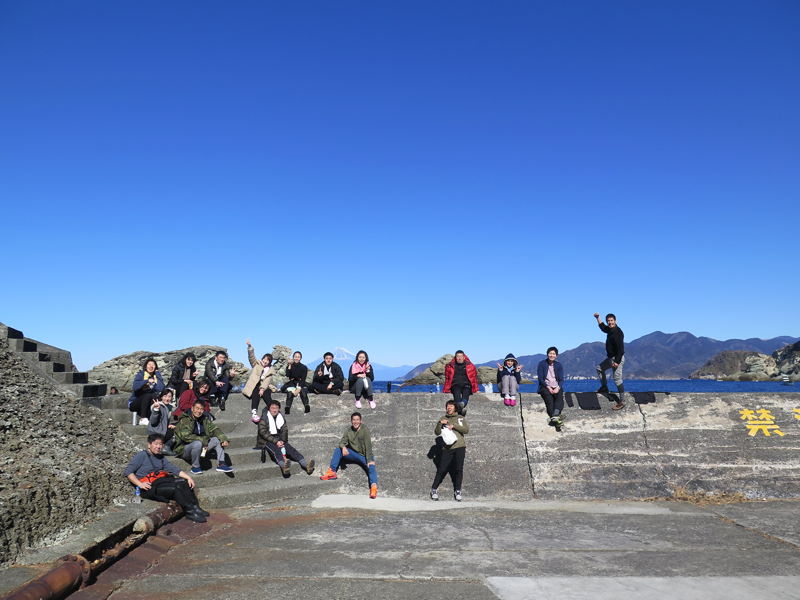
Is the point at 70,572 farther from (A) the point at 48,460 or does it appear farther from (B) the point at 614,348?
(B) the point at 614,348

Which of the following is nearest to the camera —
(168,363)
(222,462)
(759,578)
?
(759,578)

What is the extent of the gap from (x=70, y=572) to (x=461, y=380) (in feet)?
24.9

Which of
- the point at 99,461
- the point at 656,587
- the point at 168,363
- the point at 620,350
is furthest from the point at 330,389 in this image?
the point at 168,363


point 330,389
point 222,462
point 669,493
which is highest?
point 330,389

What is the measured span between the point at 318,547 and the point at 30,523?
3286 millimetres

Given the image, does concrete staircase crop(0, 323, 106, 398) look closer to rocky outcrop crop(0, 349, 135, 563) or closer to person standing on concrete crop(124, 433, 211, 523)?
rocky outcrop crop(0, 349, 135, 563)

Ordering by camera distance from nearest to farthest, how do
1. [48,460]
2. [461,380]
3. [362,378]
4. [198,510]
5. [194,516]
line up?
1. [48,460]
2. [194,516]
3. [198,510]
4. [461,380]
5. [362,378]

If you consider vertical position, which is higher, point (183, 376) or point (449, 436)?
point (183, 376)

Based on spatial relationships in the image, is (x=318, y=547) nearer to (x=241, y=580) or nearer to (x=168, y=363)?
(x=241, y=580)

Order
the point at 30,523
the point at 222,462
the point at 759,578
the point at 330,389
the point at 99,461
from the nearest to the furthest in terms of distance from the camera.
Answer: the point at 759,578, the point at 30,523, the point at 99,461, the point at 222,462, the point at 330,389

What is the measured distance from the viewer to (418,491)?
1016 cm

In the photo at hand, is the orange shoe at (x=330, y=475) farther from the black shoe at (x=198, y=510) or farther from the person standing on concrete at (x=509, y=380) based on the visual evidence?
the person standing on concrete at (x=509, y=380)

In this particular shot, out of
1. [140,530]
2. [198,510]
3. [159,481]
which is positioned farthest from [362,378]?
[140,530]

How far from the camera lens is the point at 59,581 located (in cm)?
500
